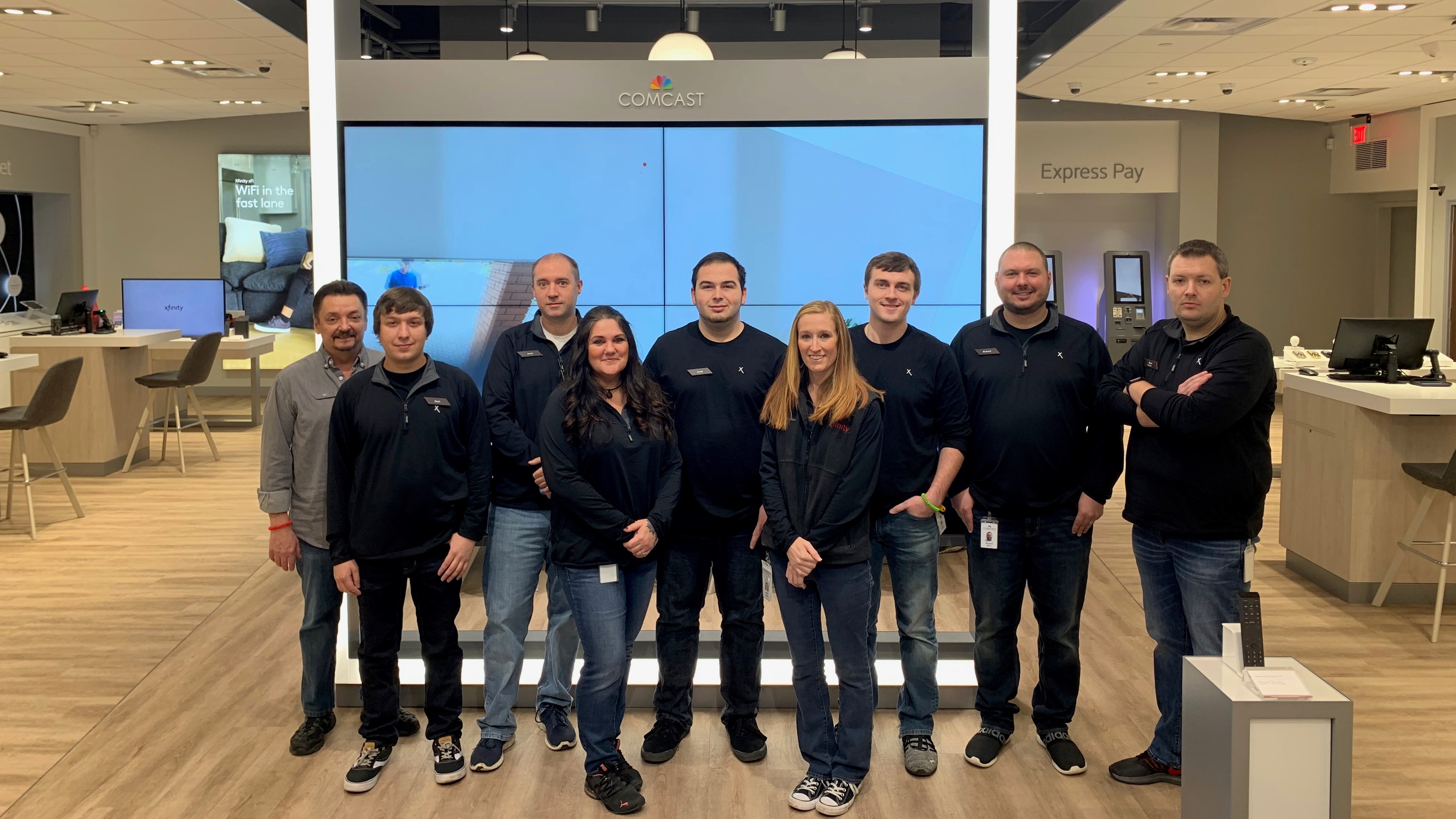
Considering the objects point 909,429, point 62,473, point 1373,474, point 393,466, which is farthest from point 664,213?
point 62,473

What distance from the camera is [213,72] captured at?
32.0ft

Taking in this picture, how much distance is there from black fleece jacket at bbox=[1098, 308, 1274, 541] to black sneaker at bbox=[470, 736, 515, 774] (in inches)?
82.3

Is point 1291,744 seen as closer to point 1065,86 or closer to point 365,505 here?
point 365,505

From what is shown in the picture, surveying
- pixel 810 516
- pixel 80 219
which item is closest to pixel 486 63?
pixel 810 516

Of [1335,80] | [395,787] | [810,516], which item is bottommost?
[395,787]

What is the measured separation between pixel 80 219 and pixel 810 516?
42.6 feet

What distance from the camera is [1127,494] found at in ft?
11.2

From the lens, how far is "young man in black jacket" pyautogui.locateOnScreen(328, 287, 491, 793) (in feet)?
10.9

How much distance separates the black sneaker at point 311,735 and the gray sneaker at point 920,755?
1914 mm

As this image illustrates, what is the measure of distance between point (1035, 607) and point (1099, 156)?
35.8 ft

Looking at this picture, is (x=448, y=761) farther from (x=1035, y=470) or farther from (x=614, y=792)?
(x=1035, y=470)

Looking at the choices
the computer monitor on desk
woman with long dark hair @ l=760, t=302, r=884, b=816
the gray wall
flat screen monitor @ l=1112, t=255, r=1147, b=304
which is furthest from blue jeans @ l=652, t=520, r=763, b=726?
the gray wall

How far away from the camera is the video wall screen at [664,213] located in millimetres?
4301

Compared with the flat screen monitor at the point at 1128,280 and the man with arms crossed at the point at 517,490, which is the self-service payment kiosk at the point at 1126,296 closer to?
the flat screen monitor at the point at 1128,280
